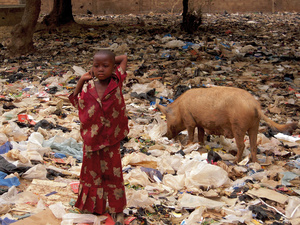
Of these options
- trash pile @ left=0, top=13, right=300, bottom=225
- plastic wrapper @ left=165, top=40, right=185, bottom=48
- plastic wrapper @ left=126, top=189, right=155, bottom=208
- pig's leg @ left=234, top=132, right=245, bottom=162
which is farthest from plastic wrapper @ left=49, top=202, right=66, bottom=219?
plastic wrapper @ left=165, top=40, right=185, bottom=48

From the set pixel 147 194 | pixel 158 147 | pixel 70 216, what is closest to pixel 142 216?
pixel 147 194

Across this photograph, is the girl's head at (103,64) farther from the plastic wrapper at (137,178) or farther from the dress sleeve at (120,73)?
the plastic wrapper at (137,178)

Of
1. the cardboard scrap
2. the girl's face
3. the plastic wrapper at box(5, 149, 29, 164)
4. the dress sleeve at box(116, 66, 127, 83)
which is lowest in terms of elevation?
the cardboard scrap

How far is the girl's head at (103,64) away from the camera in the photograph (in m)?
2.99

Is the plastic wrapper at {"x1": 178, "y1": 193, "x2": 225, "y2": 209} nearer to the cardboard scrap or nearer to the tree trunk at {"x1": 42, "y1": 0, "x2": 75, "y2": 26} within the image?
the cardboard scrap

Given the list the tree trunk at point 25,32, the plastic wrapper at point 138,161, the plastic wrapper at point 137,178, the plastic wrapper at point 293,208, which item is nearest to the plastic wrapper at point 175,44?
the tree trunk at point 25,32

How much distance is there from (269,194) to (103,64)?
2290 mm

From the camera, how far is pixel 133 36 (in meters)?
13.1

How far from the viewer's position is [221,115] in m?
4.99

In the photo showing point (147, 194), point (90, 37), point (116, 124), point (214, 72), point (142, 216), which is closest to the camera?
point (116, 124)

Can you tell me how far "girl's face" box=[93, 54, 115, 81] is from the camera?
9.82ft

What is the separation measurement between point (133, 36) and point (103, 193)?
10.4m

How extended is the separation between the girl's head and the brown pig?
223 centimetres

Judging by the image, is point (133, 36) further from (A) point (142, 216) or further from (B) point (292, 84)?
(A) point (142, 216)
